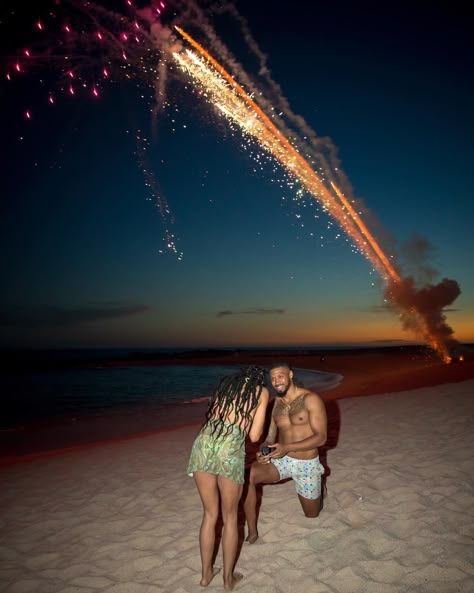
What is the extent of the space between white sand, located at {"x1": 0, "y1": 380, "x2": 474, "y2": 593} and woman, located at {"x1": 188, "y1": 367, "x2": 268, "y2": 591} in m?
0.48

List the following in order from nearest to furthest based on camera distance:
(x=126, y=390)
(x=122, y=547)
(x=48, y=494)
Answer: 1. (x=122, y=547)
2. (x=48, y=494)
3. (x=126, y=390)

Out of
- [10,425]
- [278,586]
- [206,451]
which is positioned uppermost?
[206,451]

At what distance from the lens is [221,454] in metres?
3.06

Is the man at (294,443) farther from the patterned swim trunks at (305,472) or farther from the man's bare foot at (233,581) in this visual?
the man's bare foot at (233,581)

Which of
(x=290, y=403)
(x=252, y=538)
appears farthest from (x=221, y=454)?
(x=252, y=538)

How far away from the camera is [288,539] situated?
3939mm

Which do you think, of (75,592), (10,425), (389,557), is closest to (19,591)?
(75,592)

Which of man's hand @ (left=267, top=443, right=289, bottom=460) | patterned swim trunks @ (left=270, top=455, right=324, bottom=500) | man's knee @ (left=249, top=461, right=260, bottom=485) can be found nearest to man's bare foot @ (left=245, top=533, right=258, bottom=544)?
man's knee @ (left=249, top=461, right=260, bottom=485)

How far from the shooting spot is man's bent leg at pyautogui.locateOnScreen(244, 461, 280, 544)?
13.0 ft

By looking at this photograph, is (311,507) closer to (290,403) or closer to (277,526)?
(277,526)

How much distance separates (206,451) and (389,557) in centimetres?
206

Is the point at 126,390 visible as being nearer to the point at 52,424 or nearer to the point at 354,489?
the point at 52,424

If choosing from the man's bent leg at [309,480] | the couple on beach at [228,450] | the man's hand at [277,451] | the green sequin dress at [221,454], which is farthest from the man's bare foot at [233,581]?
the man's bent leg at [309,480]

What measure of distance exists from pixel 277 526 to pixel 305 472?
2.42ft
